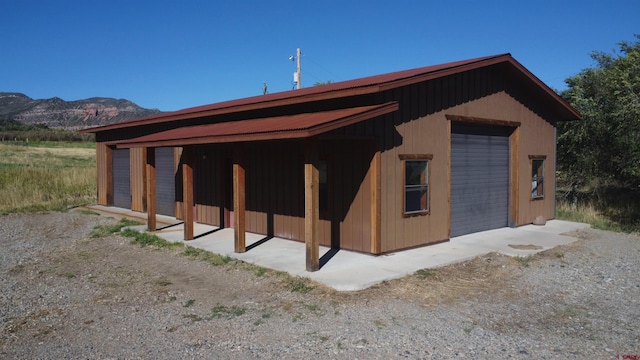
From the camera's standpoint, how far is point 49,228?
42.8 feet

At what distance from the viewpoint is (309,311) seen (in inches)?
235

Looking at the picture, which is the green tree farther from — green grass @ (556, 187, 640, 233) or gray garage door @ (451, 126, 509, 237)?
gray garage door @ (451, 126, 509, 237)

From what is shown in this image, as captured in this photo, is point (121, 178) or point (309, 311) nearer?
point (309, 311)

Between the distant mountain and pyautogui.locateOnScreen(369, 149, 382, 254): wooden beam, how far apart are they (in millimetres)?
103267

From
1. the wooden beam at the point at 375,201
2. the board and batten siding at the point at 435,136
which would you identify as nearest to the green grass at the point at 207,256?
the wooden beam at the point at 375,201

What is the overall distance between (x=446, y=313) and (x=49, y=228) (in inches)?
439

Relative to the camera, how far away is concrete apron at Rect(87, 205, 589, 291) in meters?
7.51

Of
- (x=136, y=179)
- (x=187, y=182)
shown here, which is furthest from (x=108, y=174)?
(x=187, y=182)

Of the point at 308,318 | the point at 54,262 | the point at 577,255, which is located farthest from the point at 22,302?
the point at 577,255

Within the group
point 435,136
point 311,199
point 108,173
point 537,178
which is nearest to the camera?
point 311,199

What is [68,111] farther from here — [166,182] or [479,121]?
[479,121]

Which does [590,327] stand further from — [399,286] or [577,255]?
[577,255]

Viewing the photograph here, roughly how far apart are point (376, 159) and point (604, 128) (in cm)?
1007

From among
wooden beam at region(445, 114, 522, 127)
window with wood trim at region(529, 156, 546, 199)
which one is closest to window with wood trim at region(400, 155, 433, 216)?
wooden beam at region(445, 114, 522, 127)
